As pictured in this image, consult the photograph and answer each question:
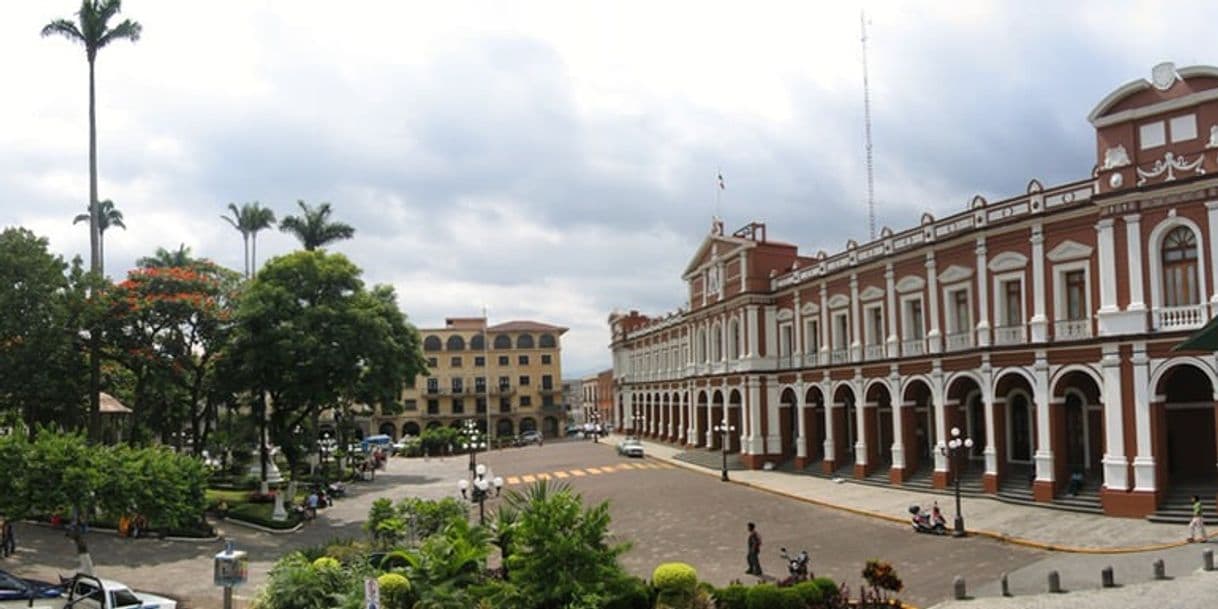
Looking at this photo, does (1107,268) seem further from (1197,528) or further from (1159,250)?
(1197,528)

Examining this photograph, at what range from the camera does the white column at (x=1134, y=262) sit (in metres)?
24.7

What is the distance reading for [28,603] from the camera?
19.1 m

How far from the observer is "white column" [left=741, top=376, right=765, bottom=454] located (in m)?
43.9

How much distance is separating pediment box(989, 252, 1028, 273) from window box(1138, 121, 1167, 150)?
5.13m

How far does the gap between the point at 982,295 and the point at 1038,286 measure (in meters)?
2.42

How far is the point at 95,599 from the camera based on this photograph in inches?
704

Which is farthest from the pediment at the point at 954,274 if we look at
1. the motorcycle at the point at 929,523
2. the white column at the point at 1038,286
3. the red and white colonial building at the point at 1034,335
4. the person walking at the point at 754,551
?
the person walking at the point at 754,551

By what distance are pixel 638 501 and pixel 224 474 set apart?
23032 millimetres

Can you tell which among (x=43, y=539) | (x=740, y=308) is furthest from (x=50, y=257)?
(x=740, y=308)

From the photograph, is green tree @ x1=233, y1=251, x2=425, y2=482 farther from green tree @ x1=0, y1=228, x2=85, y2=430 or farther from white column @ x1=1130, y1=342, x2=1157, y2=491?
white column @ x1=1130, y1=342, x2=1157, y2=491

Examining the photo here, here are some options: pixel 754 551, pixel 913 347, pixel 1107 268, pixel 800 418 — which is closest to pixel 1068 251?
pixel 1107 268

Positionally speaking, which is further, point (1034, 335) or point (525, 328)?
point (525, 328)

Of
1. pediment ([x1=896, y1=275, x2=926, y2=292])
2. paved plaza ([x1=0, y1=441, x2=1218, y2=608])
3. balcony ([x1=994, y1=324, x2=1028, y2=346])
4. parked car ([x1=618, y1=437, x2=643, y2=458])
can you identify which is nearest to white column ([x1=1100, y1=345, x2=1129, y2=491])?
paved plaza ([x1=0, y1=441, x2=1218, y2=608])

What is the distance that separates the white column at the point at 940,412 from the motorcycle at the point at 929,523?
5853mm
